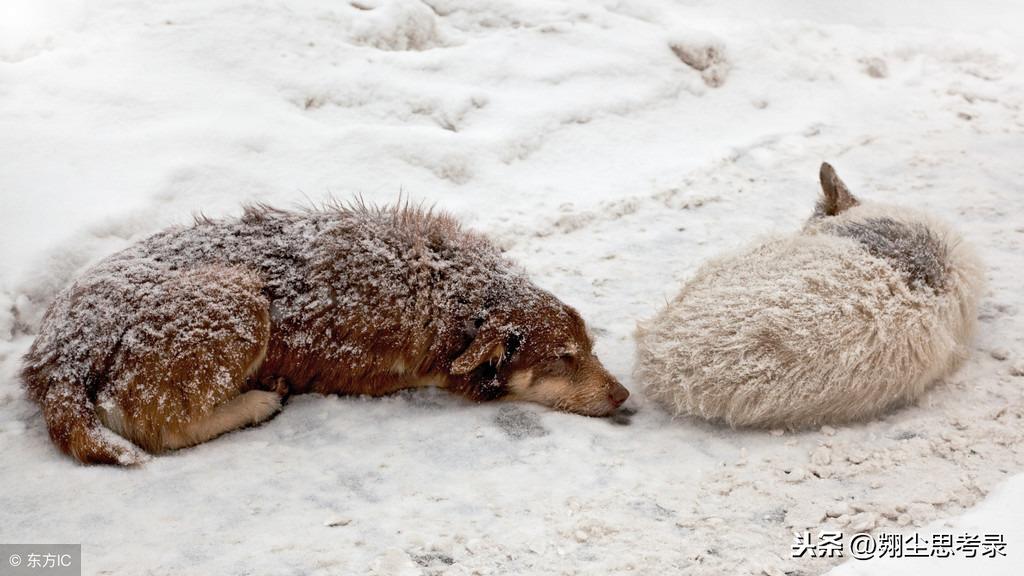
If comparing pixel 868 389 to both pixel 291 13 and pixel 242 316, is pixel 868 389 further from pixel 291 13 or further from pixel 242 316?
pixel 291 13

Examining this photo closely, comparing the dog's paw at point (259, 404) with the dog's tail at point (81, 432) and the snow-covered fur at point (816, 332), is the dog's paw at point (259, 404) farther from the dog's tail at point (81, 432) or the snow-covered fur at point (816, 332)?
the snow-covered fur at point (816, 332)

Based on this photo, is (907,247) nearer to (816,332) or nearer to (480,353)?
(816,332)

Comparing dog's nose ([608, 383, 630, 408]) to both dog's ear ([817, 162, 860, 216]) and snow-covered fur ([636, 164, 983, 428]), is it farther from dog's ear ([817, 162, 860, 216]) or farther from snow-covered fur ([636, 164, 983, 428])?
dog's ear ([817, 162, 860, 216])

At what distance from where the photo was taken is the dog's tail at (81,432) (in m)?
4.34

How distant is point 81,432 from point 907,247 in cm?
496

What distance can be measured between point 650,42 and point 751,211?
2864 mm

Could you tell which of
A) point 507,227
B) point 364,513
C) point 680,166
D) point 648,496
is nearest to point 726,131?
point 680,166

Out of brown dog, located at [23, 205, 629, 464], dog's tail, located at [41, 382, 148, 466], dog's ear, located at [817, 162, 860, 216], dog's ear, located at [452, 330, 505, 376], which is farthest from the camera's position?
dog's ear, located at [817, 162, 860, 216]

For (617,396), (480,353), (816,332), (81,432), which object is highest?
(816,332)

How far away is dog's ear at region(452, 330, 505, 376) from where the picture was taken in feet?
16.4

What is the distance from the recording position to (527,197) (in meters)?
7.54

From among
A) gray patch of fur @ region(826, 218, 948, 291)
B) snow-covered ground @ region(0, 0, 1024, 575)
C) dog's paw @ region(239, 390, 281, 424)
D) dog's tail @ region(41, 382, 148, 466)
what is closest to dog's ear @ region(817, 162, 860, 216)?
gray patch of fur @ region(826, 218, 948, 291)

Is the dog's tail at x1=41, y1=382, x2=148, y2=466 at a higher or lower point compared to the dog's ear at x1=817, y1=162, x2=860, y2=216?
lower

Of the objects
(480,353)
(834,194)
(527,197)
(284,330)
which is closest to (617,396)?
(480,353)
